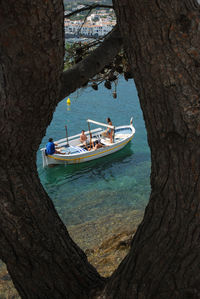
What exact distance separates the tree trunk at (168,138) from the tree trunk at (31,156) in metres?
0.36

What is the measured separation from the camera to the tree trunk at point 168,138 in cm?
172

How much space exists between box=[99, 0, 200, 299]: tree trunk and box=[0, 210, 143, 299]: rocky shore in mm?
3601

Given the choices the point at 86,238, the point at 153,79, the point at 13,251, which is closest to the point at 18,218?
the point at 13,251

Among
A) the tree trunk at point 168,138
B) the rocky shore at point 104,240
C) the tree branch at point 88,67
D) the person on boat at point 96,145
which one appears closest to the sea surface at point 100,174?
the rocky shore at point 104,240

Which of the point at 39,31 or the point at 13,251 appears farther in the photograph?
the point at 13,251

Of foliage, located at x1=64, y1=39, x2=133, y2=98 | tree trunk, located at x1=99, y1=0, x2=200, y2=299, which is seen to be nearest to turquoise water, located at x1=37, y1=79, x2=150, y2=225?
foliage, located at x1=64, y1=39, x2=133, y2=98

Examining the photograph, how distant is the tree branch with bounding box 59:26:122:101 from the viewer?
2576 mm

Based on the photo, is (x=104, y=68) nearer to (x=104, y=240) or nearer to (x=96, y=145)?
(x=104, y=240)

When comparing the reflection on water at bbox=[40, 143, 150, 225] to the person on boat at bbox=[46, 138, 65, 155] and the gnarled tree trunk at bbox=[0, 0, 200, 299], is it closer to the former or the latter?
the person on boat at bbox=[46, 138, 65, 155]

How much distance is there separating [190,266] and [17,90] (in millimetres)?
1308

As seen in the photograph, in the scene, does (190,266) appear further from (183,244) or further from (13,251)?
(13,251)

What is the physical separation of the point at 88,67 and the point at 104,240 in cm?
612

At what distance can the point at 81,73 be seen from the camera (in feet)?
8.63

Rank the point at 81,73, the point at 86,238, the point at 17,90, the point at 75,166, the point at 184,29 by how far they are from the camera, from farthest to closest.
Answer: the point at 75,166 < the point at 86,238 < the point at 81,73 < the point at 17,90 < the point at 184,29
